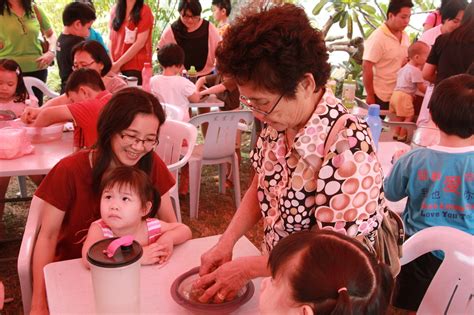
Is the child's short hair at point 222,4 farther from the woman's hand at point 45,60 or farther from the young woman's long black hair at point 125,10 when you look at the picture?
the woman's hand at point 45,60

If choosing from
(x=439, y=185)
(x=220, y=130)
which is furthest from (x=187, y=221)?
(x=439, y=185)

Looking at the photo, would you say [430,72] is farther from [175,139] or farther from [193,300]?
[193,300]

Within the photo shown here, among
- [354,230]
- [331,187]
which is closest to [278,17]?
[331,187]

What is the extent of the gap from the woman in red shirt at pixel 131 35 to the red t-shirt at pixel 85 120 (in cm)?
207

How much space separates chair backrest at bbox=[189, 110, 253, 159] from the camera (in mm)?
3432

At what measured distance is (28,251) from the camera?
1584mm

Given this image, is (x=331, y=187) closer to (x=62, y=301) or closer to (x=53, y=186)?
(x=62, y=301)

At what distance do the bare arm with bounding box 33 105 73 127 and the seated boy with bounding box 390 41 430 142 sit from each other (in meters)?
3.36

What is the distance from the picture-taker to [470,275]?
149cm

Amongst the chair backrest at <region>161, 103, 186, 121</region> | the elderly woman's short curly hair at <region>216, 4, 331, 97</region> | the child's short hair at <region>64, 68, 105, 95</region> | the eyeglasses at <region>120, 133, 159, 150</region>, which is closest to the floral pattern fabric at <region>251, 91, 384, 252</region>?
the elderly woman's short curly hair at <region>216, 4, 331, 97</region>

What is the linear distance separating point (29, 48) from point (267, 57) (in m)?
3.68

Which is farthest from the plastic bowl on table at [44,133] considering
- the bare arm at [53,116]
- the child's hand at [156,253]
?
the child's hand at [156,253]

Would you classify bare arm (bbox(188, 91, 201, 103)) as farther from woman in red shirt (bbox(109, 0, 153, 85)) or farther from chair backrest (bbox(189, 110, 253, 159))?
woman in red shirt (bbox(109, 0, 153, 85))

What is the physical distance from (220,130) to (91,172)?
1.88 metres
